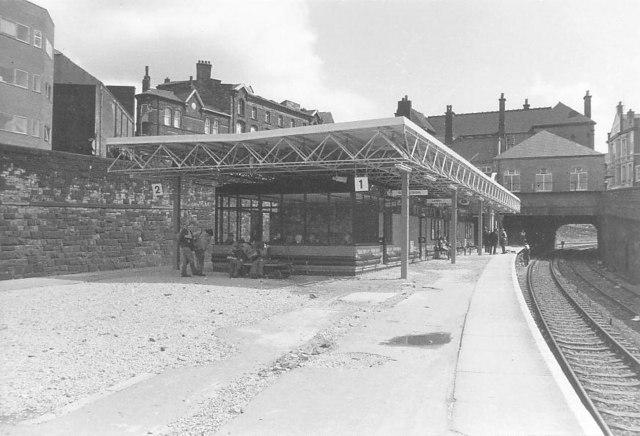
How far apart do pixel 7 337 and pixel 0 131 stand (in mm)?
25450

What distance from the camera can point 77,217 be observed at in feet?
60.0

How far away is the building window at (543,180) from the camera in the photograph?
61.6 metres

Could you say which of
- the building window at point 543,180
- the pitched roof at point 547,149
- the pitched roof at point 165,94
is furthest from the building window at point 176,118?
the building window at point 543,180

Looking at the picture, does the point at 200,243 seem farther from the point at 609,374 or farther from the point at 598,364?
the point at 609,374

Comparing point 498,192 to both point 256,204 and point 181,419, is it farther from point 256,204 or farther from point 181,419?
point 181,419

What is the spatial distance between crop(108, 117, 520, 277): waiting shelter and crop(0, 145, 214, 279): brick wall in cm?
127

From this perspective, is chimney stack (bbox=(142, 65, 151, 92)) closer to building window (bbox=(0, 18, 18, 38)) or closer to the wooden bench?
building window (bbox=(0, 18, 18, 38))

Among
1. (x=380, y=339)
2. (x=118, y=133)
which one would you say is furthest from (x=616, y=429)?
(x=118, y=133)

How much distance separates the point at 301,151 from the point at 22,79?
2209cm

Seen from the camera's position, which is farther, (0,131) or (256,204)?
(0,131)

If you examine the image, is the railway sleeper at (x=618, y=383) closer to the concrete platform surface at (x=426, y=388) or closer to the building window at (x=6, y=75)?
the concrete platform surface at (x=426, y=388)

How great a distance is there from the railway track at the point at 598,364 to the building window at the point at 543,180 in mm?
47346

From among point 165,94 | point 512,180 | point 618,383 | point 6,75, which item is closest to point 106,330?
point 618,383

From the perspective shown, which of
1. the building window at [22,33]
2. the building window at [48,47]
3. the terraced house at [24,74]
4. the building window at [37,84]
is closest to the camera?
the terraced house at [24,74]
